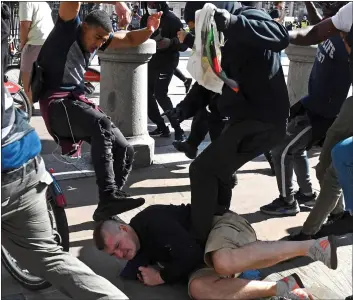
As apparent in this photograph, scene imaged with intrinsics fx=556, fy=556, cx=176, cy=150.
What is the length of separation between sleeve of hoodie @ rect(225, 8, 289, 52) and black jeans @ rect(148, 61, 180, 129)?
12.1ft

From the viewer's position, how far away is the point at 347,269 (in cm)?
378

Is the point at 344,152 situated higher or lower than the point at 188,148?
higher

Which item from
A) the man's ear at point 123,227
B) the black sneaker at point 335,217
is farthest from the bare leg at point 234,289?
the black sneaker at point 335,217

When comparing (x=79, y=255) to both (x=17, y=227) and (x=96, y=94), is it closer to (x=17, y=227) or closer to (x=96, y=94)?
(x=17, y=227)

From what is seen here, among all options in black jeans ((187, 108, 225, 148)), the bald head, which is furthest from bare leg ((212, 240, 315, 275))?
black jeans ((187, 108, 225, 148))

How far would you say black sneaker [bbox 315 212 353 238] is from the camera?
13.3ft

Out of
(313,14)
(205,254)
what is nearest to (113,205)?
(205,254)

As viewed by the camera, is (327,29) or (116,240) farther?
(327,29)

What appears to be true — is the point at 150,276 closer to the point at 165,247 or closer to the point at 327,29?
the point at 165,247

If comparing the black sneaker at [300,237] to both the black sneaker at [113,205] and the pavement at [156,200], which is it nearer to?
the pavement at [156,200]

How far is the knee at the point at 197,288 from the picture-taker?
130 inches

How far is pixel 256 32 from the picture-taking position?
3309 millimetres

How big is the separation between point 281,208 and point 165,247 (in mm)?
1686

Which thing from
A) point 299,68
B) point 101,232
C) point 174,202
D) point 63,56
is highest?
point 63,56
